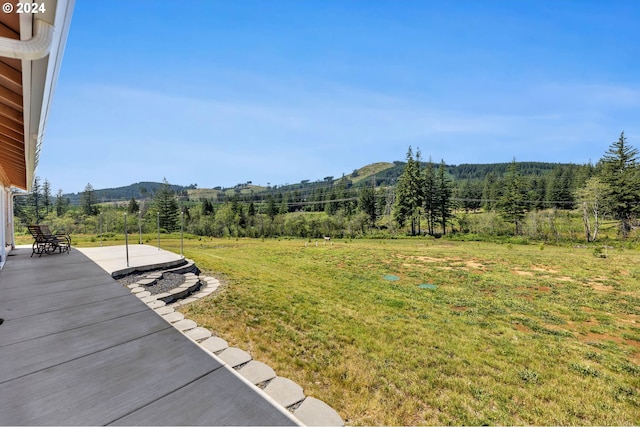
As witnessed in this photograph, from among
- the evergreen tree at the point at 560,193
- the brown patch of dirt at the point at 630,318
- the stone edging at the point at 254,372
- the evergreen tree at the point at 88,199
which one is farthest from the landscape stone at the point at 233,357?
→ the evergreen tree at the point at 560,193

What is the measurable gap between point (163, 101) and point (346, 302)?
943cm

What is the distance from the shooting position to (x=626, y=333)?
4.77 meters

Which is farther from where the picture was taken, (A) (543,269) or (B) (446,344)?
(A) (543,269)

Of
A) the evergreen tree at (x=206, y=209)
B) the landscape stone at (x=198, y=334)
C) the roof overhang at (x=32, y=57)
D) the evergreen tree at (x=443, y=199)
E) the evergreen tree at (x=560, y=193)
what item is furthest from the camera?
the evergreen tree at (x=206, y=209)

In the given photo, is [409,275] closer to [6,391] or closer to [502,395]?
[502,395]

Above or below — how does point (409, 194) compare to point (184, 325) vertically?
above

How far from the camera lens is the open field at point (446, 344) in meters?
Result: 2.58

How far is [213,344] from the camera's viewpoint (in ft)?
9.30

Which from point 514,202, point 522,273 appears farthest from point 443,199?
point 522,273

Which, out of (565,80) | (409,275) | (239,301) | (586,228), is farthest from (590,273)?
(586,228)

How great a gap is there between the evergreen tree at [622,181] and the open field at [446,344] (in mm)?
24922

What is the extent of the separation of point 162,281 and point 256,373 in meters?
4.02

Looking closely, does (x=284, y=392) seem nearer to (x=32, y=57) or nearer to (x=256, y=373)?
(x=256, y=373)

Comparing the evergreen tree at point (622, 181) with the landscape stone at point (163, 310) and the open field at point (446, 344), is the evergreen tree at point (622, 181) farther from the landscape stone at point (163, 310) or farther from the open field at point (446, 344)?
the landscape stone at point (163, 310)
